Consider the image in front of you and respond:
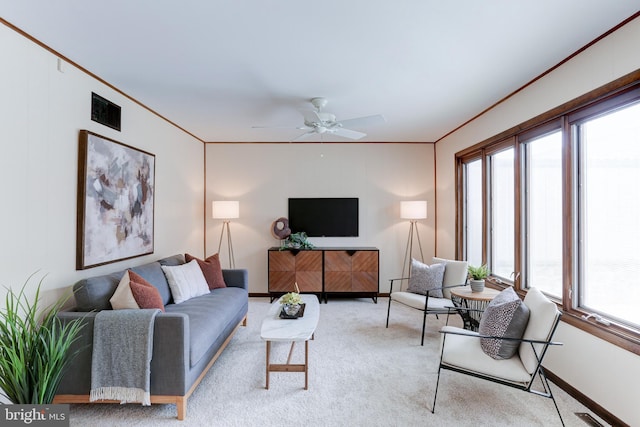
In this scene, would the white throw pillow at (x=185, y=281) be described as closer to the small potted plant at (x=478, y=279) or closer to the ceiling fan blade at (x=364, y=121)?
the ceiling fan blade at (x=364, y=121)

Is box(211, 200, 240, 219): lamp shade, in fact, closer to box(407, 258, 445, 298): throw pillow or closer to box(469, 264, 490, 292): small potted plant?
box(407, 258, 445, 298): throw pillow

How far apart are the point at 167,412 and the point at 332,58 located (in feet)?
9.80

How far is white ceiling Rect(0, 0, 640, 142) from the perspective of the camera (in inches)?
80.0

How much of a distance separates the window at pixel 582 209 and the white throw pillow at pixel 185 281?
3433 millimetres

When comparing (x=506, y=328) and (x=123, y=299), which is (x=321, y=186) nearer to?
(x=123, y=299)

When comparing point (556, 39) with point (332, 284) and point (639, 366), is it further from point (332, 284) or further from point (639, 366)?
point (332, 284)

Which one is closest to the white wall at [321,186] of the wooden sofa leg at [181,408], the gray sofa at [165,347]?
the gray sofa at [165,347]

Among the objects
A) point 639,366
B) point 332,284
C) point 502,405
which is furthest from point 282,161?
point 639,366

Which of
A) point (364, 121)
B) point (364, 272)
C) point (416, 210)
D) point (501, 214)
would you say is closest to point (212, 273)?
point (364, 272)

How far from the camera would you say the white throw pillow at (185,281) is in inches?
135

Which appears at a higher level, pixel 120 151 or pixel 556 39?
pixel 556 39


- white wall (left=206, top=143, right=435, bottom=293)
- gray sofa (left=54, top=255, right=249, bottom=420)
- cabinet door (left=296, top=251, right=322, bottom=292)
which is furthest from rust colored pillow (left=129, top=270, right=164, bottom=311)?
white wall (left=206, top=143, right=435, bottom=293)

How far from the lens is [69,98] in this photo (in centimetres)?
273

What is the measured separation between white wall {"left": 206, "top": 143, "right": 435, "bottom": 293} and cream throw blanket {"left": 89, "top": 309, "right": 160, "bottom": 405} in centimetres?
344
